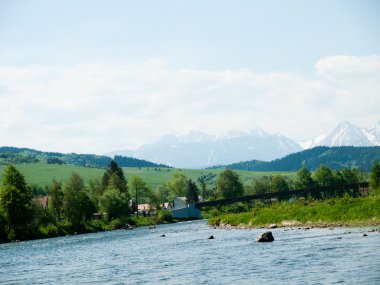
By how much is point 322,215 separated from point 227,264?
38.4 m

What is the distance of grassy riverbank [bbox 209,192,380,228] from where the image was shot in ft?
243

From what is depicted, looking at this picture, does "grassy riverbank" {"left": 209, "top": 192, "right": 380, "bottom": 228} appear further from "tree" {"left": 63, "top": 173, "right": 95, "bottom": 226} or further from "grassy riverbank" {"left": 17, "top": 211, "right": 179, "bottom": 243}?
"tree" {"left": 63, "top": 173, "right": 95, "bottom": 226}

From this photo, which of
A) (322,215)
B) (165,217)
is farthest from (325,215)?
(165,217)

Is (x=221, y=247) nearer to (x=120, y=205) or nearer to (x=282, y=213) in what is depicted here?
(x=282, y=213)

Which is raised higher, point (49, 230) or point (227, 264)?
point (49, 230)

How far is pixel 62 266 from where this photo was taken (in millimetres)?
60719

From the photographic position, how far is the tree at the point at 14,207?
391ft

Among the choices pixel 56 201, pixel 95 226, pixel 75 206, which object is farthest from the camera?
pixel 95 226

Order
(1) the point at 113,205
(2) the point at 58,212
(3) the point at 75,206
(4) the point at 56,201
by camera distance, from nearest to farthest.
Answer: (3) the point at 75,206 < (4) the point at 56,201 < (2) the point at 58,212 < (1) the point at 113,205

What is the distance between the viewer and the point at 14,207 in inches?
4697

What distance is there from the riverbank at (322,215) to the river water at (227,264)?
17.2 ft

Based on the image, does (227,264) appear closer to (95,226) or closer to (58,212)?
(95,226)

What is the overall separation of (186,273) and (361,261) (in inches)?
531

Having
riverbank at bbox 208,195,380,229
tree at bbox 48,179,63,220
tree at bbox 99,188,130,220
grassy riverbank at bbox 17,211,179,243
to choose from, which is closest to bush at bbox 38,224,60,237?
grassy riverbank at bbox 17,211,179,243
